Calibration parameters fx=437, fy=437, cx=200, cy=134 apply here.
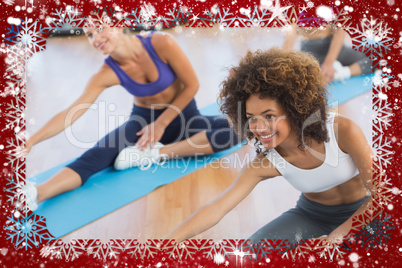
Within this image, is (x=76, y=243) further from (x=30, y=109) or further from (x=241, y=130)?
(x=241, y=130)

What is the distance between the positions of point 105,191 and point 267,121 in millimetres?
661

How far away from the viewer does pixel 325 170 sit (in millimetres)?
1315

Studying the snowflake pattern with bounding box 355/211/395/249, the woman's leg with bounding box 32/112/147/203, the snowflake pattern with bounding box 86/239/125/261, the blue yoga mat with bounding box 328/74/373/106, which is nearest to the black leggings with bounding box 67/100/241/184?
the woman's leg with bounding box 32/112/147/203

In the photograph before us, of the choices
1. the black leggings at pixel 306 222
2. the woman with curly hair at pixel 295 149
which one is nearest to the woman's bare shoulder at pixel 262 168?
the woman with curly hair at pixel 295 149

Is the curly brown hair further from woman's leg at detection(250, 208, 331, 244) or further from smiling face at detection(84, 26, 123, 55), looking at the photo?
smiling face at detection(84, 26, 123, 55)

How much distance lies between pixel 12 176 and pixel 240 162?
2.61 ft

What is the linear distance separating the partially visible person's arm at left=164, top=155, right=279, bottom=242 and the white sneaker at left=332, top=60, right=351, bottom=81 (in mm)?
406

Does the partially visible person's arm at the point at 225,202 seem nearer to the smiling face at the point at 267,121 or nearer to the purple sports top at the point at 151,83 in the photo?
the smiling face at the point at 267,121

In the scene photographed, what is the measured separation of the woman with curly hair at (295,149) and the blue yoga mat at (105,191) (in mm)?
191

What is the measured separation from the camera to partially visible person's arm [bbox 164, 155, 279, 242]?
1.37 m

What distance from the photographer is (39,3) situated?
57.9 inches

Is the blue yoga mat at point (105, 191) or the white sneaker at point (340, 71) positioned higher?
the white sneaker at point (340, 71)

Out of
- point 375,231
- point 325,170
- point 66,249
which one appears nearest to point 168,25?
point 325,170

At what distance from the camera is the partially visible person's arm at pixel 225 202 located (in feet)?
4.49
